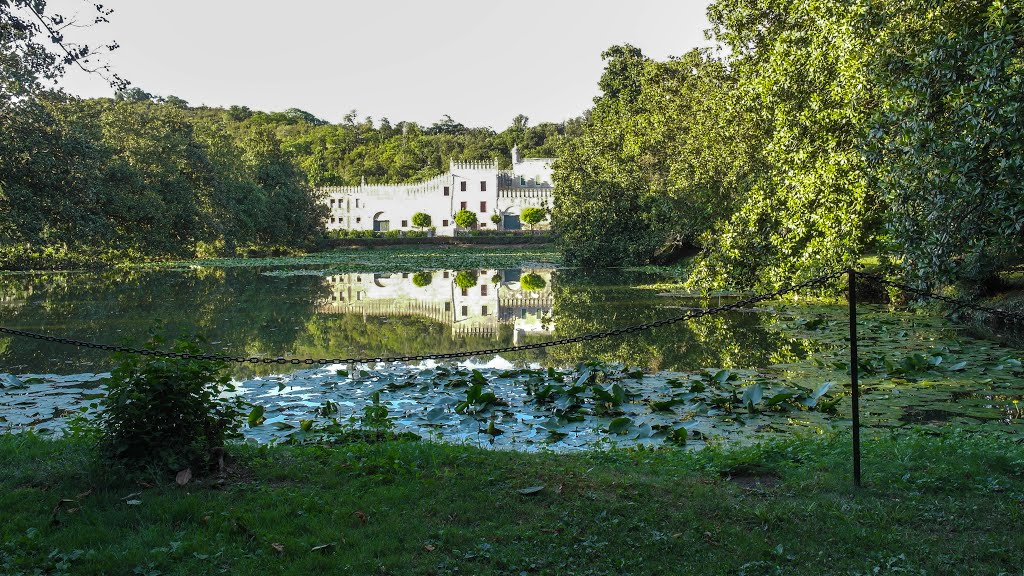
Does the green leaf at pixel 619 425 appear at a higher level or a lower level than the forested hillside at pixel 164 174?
lower

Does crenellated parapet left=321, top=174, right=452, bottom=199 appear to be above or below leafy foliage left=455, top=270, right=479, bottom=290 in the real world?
above

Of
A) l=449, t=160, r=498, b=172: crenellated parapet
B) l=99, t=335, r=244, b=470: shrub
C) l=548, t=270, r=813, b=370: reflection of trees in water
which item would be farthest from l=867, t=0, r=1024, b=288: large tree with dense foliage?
l=449, t=160, r=498, b=172: crenellated parapet

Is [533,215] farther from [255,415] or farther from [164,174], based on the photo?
[255,415]

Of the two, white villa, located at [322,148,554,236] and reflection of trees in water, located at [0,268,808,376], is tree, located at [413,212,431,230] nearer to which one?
white villa, located at [322,148,554,236]

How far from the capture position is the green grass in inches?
141

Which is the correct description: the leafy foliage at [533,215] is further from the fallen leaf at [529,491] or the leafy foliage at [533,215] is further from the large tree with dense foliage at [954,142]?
the fallen leaf at [529,491]

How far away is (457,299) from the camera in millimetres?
19844

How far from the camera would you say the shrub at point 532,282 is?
23.1m

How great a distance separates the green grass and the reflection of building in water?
7.85m

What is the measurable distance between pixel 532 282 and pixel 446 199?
43.0 meters

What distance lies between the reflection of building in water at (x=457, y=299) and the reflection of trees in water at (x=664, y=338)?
79 centimetres

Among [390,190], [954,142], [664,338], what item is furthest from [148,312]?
[390,190]

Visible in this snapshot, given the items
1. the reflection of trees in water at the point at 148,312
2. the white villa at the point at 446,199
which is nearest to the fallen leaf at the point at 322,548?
the reflection of trees in water at the point at 148,312

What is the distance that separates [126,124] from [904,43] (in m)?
31.9
